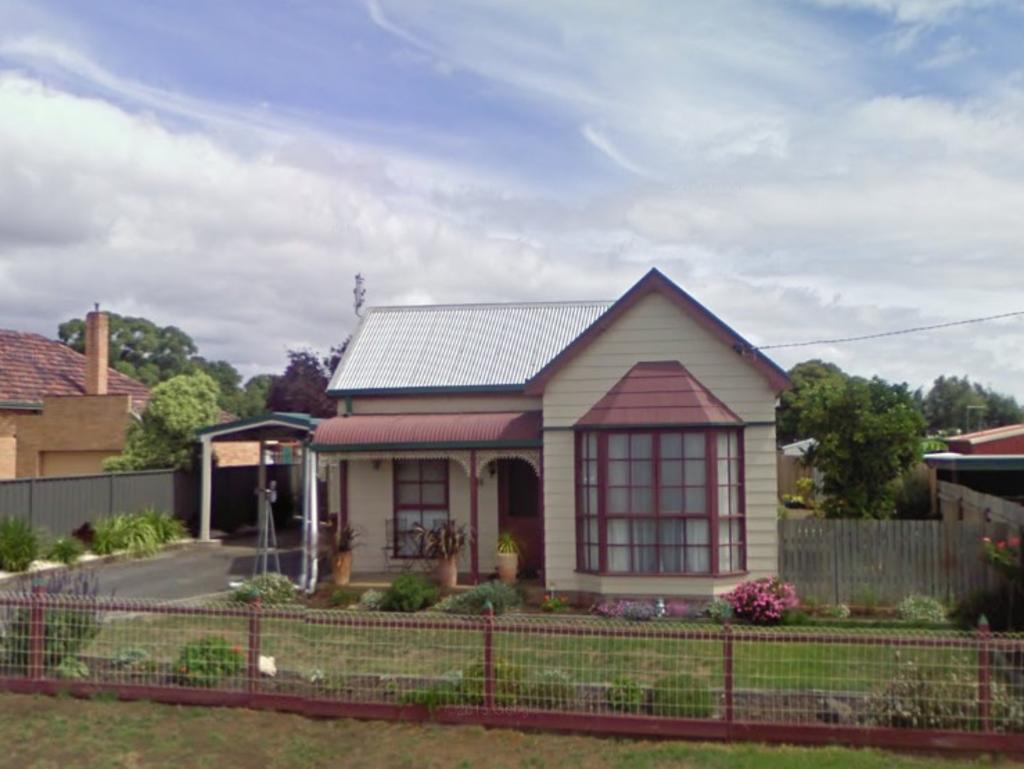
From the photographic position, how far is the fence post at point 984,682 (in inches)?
364

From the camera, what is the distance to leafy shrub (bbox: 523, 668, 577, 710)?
10008mm

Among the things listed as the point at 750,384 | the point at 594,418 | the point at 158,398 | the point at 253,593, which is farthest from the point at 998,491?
the point at 158,398

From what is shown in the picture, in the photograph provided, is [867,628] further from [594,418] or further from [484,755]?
[484,755]

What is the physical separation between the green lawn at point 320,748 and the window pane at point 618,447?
7384 millimetres

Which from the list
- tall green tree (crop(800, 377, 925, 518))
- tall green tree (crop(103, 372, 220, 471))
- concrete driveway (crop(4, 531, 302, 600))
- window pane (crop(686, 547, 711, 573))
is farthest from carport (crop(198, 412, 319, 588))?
tall green tree (crop(800, 377, 925, 518))

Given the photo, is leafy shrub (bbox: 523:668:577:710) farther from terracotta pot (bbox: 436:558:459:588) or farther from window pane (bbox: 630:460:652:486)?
terracotta pot (bbox: 436:558:459:588)

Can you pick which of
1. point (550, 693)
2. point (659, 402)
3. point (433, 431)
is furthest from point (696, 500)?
point (550, 693)

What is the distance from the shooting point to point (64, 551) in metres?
21.1

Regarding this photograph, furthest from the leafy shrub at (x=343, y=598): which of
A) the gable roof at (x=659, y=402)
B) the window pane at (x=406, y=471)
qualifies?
the gable roof at (x=659, y=402)

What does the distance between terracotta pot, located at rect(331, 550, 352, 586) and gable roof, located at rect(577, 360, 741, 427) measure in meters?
5.04

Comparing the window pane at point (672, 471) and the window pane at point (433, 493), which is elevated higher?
the window pane at point (672, 471)

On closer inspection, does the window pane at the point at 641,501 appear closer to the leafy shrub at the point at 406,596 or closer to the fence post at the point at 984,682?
the leafy shrub at the point at 406,596

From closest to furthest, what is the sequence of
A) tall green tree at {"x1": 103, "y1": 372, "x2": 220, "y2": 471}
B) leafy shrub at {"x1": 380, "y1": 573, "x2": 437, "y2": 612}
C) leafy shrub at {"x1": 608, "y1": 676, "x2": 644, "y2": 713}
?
leafy shrub at {"x1": 608, "y1": 676, "x2": 644, "y2": 713}, leafy shrub at {"x1": 380, "y1": 573, "x2": 437, "y2": 612}, tall green tree at {"x1": 103, "y1": 372, "x2": 220, "y2": 471}

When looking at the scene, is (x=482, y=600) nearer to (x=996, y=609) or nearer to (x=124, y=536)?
(x=996, y=609)
